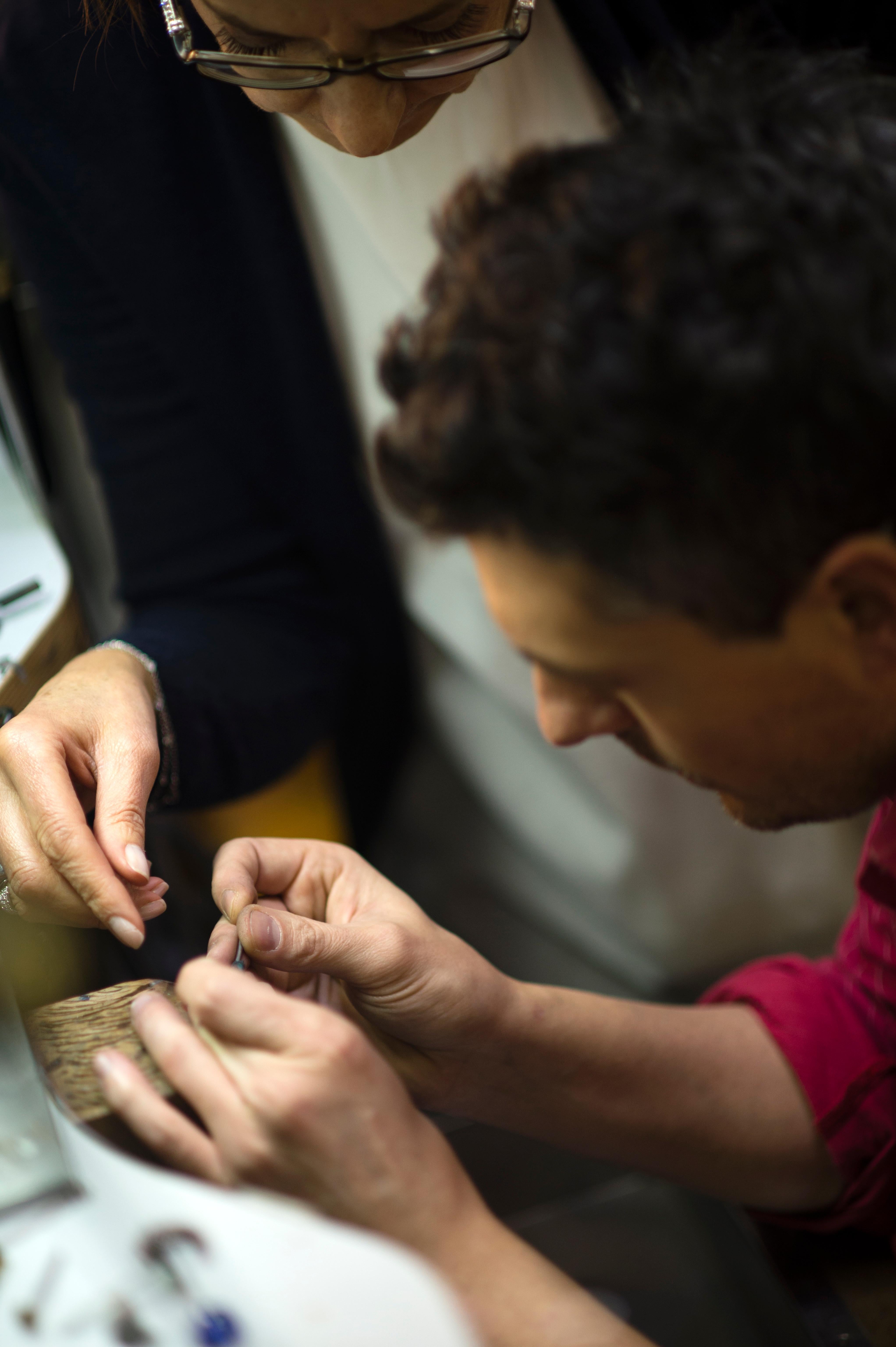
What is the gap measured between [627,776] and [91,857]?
0.50m

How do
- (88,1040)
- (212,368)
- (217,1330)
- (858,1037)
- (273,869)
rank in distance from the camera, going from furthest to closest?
1. (212,368)
2. (858,1037)
3. (273,869)
4. (88,1040)
5. (217,1330)

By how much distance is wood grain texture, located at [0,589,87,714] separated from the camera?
64 cm

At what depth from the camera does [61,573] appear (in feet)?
2.50

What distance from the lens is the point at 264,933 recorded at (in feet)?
1.66

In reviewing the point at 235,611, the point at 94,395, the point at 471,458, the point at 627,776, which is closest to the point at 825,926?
the point at 627,776

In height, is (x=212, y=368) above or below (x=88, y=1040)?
above

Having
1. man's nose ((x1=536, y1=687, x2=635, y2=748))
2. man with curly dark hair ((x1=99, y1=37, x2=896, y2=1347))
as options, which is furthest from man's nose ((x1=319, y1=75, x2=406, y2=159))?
man's nose ((x1=536, y1=687, x2=635, y2=748))

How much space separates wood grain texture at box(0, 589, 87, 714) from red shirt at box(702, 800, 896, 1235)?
0.55 meters

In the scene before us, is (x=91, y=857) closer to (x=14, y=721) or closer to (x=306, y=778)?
(x=14, y=721)

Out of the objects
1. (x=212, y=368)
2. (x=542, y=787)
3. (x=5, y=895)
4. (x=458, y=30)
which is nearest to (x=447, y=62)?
(x=458, y=30)

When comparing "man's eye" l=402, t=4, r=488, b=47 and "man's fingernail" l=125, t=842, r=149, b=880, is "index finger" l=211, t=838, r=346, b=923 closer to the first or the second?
"man's fingernail" l=125, t=842, r=149, b=880

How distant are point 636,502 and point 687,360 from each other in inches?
2.3

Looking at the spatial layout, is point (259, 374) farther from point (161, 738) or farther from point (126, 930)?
point (126, 930)

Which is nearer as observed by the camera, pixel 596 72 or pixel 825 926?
pixel 596 72
